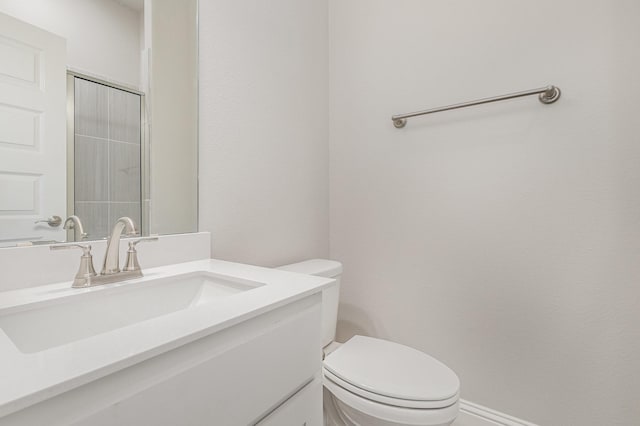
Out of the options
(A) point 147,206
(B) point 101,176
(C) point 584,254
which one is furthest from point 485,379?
(B) point 101,176

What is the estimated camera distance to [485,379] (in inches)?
47.8

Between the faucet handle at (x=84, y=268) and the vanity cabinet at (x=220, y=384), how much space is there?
0.41 metres

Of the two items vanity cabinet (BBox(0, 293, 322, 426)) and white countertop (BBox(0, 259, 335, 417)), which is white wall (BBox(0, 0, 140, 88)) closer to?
white countertop (BBox(0, 259, 335, 417))

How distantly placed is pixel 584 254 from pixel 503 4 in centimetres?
97

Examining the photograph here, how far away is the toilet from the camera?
0.83 meters

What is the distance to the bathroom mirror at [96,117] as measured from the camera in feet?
2.24

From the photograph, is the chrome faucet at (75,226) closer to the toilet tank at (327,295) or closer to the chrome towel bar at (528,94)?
the toilet tank at (327,295)

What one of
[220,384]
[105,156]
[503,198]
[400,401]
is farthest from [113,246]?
[503,198]

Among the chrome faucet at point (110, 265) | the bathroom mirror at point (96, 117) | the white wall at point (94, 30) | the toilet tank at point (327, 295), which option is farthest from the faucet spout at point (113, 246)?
the toilet tank at point (327, 295)

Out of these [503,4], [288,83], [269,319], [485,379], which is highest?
[503,4]

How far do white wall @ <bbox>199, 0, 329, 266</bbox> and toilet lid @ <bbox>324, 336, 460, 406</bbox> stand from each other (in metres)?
0.49

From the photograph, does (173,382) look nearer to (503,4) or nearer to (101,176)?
(101,176)

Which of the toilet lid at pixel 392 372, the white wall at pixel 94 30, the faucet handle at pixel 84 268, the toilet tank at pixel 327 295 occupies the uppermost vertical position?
the white wall at pixel 94 30

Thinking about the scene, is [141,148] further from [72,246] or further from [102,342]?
[102,342]
